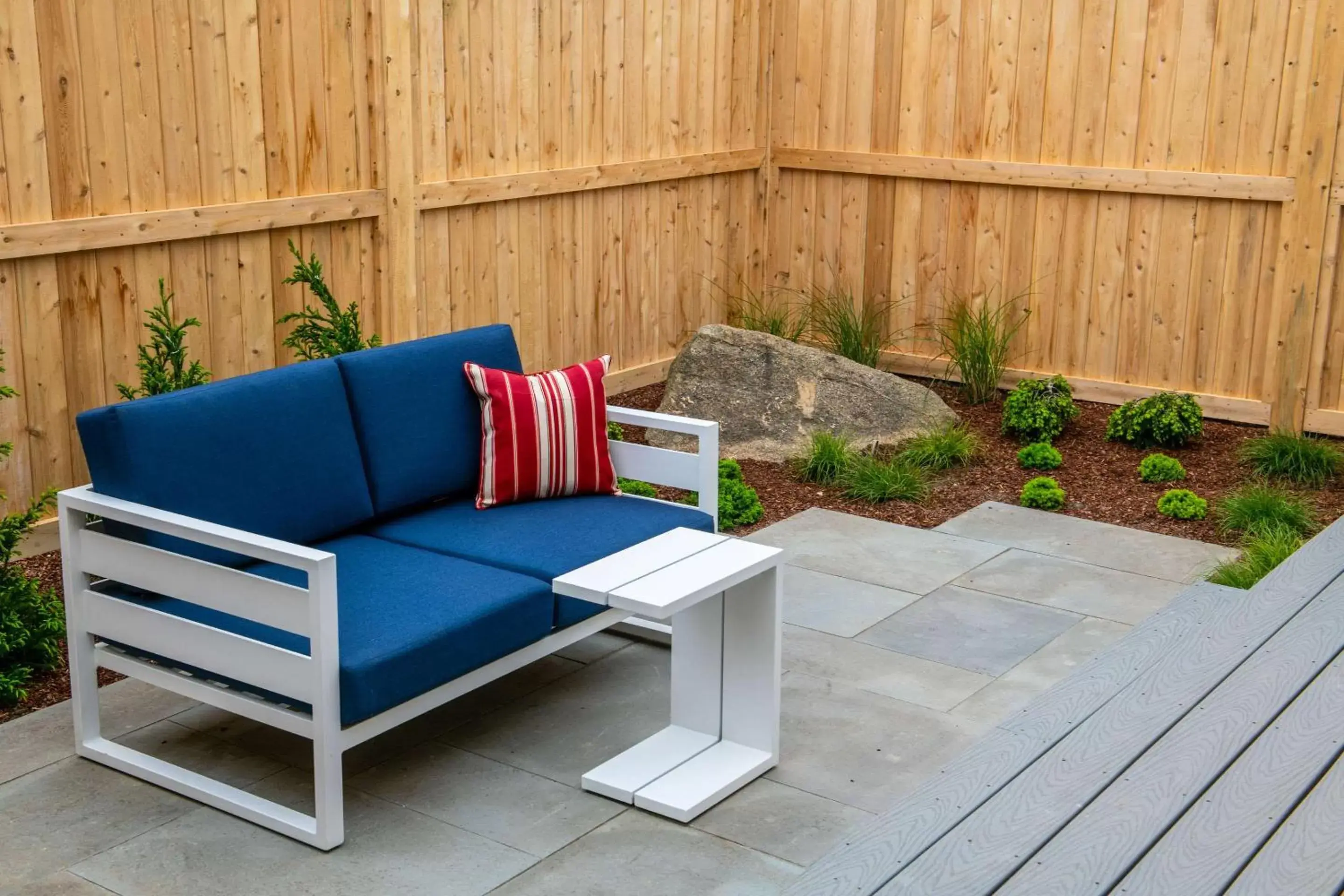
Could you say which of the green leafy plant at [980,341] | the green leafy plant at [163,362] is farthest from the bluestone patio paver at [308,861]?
the green leafy plant at [980,341]

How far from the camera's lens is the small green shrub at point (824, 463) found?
6.09 meters

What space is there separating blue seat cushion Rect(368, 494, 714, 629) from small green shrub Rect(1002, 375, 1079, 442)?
9.47 ft

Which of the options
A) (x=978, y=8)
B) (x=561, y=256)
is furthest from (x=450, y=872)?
(x=978, y=8)

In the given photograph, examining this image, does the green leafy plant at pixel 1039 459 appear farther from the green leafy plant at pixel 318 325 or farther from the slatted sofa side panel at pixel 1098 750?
the slatted sofa side panel at pixel 1098 750

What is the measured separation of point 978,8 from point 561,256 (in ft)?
8.00

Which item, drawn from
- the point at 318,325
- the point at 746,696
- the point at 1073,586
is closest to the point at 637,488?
the point at 318,325

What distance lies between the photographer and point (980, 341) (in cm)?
721

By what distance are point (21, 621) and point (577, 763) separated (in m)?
1.64

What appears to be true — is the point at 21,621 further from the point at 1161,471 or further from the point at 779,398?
the point at 1161,471

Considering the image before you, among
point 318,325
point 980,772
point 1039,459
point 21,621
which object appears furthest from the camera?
point 1039,459

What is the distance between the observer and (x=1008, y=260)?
7387 millimetres

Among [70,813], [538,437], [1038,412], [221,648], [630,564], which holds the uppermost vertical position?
[538,437]

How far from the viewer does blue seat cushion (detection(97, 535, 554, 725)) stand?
10.2ft

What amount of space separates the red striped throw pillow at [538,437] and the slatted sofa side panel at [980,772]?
5.67 feet
